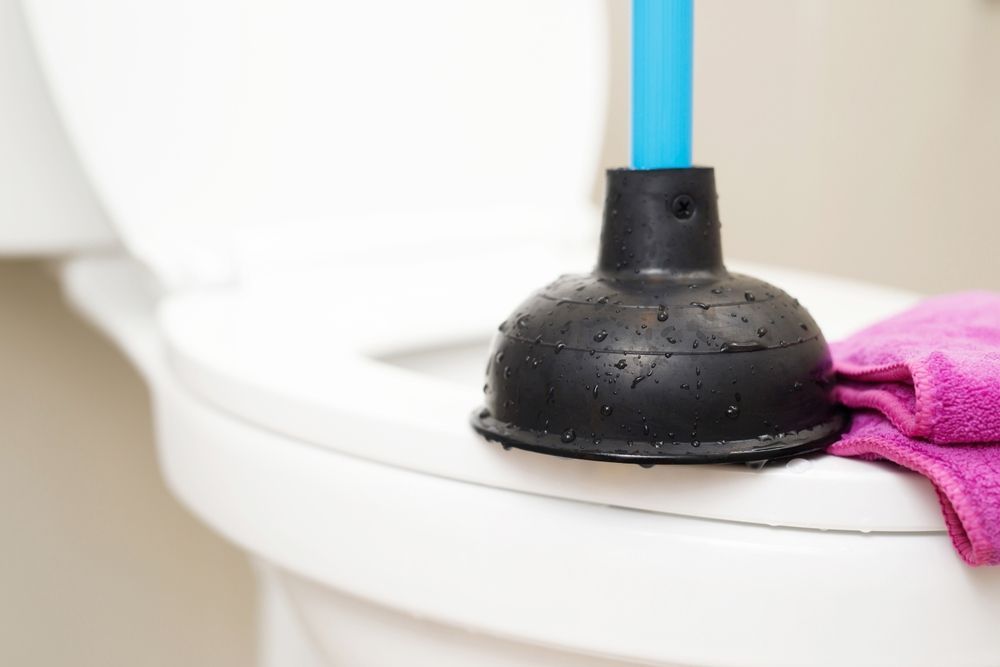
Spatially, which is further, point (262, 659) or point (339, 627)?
point (262, 659)

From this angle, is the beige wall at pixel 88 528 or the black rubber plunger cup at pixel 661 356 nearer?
the black rubber plunger cup at pixel 661 356

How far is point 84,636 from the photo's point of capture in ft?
3.56

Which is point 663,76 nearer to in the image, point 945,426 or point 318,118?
point 945,426

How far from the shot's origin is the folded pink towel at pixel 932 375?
1.09ft

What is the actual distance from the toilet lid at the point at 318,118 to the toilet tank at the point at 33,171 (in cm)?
8

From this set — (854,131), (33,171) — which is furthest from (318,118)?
(854,131)

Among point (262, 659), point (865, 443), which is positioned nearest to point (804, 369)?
point (865, 443)

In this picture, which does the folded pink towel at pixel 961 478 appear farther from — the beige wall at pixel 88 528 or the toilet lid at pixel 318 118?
the beige wall at pixel 88 528

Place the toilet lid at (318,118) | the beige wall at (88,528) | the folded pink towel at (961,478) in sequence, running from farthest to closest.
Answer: the beige wall at (88,528)
the toilet lid at (318,118)
the folded pink towel at (961,478)

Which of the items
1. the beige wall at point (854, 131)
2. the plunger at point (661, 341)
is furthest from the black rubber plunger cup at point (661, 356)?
the beige wall at point (854, 131)

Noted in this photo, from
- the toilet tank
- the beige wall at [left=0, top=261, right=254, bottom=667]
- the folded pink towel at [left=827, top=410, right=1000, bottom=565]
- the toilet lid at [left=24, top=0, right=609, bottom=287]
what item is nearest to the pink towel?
the folded pink towel at [left=827, top=410, right=1000, bottom=565]

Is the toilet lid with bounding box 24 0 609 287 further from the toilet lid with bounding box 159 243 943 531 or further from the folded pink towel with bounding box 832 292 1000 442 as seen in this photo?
the folded pink towel with bounding box 832 292 1000 442

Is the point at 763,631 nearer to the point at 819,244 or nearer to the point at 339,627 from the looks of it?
the point at 339,627

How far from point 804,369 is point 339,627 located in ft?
0.85
